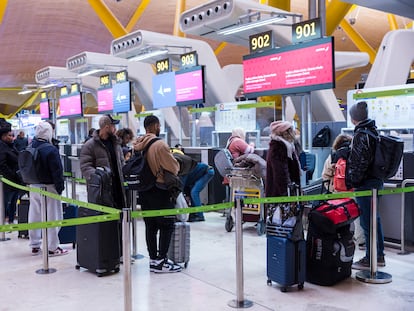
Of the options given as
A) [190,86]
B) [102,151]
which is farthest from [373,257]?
[190,86]

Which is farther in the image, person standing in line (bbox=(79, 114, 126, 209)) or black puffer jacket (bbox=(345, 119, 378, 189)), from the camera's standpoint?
person standing in line (bbox=(79, 114, 126, 209))

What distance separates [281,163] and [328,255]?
925 millimetres

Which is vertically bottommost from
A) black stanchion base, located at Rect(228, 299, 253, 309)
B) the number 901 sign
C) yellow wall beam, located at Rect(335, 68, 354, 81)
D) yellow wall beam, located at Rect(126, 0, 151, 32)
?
black stanchion base, located at Rect(228, 299, 253, 309)

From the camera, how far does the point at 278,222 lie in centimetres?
437

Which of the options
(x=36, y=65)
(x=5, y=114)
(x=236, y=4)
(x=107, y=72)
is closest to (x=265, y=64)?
(x=236, y=4)

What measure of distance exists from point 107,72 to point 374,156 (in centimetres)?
1045

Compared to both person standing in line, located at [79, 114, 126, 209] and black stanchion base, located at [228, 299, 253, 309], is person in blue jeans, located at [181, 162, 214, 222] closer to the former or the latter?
person standing in line, located at [79, 114, 126, 209]

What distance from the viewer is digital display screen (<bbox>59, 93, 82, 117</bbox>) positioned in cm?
1551

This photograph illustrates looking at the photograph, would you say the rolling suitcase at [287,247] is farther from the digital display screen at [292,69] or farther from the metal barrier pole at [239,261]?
the digital display screen at [292,69]

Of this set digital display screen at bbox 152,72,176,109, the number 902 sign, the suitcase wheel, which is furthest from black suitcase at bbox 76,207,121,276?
digital display screen at bbox 152,72,176,109

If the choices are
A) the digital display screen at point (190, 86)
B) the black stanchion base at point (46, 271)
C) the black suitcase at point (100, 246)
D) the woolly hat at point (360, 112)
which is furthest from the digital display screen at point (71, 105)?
the woolly hat at point (360, 112)

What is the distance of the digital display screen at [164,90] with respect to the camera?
1030 cm

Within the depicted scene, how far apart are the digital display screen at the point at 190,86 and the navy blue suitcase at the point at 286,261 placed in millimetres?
5378

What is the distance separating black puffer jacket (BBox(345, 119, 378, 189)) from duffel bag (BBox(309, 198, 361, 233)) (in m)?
0.25
